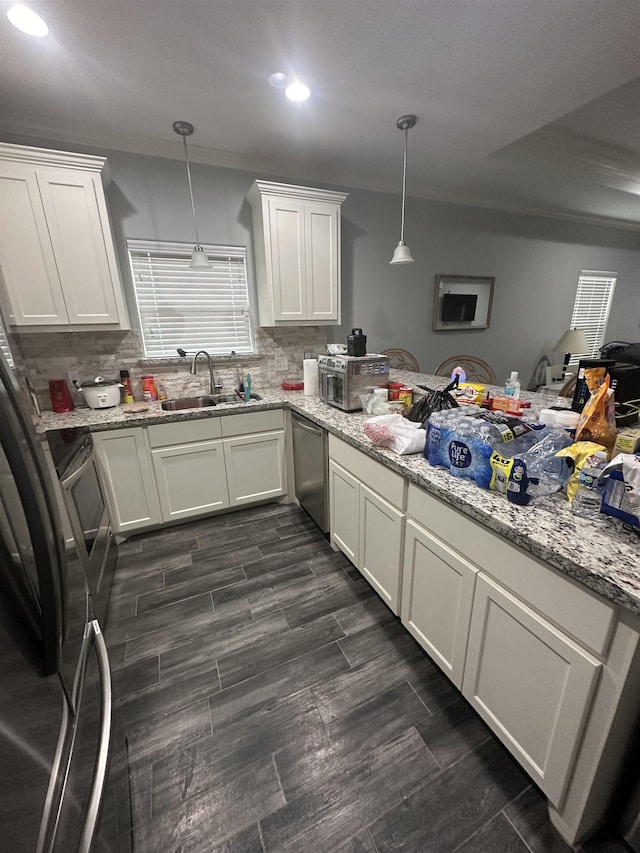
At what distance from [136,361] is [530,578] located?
9.34 ft

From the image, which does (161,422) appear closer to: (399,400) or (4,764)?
(399,400)

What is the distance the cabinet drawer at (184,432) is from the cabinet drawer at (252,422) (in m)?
0.07

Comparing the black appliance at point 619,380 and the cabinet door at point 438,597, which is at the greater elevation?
the black appliance at point 619,380

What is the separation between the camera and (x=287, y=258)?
262 centimetres

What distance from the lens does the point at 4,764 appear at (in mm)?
416

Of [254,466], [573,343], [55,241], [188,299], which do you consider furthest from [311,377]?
[573,343]

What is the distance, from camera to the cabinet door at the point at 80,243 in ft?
6.64

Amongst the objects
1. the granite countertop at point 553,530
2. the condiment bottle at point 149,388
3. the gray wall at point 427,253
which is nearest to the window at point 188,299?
the gray wall at point 427,253

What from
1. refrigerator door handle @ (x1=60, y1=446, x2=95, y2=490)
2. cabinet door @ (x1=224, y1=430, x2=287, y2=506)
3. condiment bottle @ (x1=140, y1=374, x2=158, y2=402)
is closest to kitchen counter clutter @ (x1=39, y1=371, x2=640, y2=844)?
→ refrigerator door handle @ (x1=60, y1=446, x2=95, y2=490)

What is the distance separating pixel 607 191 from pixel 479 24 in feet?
10.9

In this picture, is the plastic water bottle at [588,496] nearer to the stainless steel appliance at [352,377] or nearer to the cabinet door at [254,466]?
the stainless steel appliance at [352,377]

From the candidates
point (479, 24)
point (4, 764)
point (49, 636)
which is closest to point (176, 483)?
point (49, 636)

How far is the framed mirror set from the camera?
3.77m

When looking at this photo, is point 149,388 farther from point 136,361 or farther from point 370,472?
point 370,472
